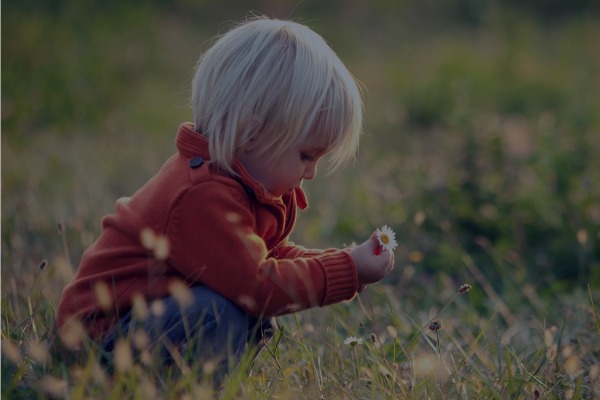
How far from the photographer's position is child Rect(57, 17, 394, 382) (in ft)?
7.29

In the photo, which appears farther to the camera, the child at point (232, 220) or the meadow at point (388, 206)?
the meadow at point (388, 206)

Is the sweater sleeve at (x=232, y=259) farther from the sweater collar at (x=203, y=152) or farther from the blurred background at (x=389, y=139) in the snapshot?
the blurred background at (x=389, y=139)

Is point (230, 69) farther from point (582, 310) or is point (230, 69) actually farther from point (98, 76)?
point (98, 76)

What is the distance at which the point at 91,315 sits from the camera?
2367 millimetres

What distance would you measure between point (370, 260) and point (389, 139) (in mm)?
5211

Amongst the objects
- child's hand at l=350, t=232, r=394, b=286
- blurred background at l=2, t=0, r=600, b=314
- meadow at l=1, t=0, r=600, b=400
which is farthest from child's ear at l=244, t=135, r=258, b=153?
blurred background at l=2, t=0, r=600, b=314

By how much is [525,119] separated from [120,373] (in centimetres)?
696

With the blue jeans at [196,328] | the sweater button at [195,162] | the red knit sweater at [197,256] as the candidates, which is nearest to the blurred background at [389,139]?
the red knit sweater at [197,256]

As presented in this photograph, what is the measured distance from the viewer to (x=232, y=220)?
7.22 feet

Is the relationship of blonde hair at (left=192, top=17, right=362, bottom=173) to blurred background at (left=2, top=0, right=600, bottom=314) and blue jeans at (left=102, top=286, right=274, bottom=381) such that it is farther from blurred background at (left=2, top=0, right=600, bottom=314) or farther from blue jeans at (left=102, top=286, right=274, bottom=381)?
blurred background at (left=2, top=0, right=600, bottom=314)

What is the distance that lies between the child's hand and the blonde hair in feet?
0.94

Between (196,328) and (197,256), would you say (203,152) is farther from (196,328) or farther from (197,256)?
(196,328)

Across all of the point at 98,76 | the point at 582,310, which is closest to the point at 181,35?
the point at 98,76

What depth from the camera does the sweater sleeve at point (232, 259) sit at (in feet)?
7.27
